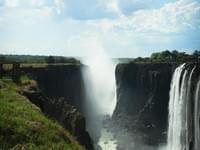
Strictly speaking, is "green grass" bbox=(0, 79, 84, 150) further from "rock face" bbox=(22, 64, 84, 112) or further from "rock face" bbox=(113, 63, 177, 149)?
"rock face" bbox=(22, 64, 84, 112)

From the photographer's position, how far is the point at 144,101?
2527 inches

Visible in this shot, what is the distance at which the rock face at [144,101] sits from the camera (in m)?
55.0

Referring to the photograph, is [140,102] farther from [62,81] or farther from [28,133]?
[28,133]

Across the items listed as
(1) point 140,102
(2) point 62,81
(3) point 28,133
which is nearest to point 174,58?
(1) point 140,102

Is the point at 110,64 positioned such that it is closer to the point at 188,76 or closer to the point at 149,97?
the point at 149,97

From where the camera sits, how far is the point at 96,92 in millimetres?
99750

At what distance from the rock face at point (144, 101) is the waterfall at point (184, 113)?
4.13 metres

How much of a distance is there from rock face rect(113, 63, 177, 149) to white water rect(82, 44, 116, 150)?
3.74 meters

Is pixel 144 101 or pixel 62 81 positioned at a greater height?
pixel 62 81

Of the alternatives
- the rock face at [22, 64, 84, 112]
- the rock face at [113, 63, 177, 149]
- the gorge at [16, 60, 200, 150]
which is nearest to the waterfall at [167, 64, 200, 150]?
the gorge at [16, 60, 200, 150]

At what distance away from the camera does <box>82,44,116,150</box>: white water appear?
62338 mm

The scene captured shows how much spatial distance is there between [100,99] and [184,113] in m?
52.8

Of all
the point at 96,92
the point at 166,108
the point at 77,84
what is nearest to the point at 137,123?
the point at 166,108

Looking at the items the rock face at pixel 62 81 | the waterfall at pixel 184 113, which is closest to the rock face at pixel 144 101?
the waterfall at pixel 184 113
